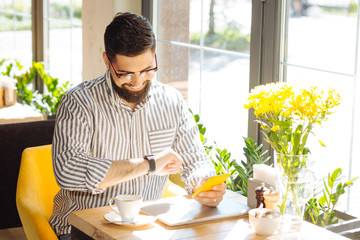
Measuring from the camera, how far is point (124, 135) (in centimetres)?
255

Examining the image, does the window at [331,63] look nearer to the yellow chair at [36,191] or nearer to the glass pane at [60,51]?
the yellow chair at [36,191]

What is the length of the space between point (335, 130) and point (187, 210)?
0.93 m

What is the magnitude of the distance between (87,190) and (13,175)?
1339mm

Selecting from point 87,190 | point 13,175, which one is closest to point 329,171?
point 87,190

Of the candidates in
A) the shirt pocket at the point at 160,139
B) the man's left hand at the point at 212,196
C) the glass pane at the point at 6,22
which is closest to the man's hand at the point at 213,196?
the man's left hand at the point at 212,196

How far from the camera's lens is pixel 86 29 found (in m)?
4.63

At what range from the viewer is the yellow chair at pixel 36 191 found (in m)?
2.52

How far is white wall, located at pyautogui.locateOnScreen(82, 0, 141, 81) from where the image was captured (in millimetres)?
4238

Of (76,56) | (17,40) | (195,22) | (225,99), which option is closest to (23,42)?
(17,40)

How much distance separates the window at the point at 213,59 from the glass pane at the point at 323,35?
0.36 meters

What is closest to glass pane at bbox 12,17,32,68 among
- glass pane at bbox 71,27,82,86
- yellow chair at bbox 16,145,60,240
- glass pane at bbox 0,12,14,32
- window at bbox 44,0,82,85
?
glass pane at bbox 0,12,14,32

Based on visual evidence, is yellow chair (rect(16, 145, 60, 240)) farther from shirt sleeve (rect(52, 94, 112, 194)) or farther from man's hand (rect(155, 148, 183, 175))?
man's hand (rect(155, 148, 183, 175))

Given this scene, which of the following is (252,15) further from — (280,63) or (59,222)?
(59,222)

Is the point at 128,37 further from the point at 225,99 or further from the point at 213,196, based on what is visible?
the point at 225,99
